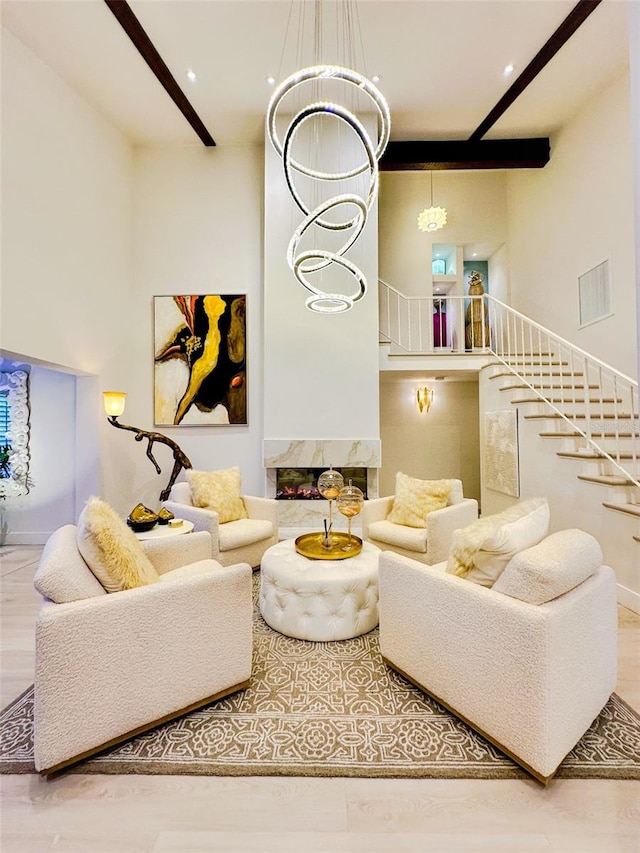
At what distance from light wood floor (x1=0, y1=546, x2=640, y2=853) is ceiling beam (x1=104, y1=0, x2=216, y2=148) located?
5474 millimetres

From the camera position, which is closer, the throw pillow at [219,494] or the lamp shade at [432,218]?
the throw pillow at [219,494]

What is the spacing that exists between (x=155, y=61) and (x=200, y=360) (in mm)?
3116

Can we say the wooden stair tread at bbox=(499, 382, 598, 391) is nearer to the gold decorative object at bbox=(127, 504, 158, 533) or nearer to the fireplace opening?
the fireplace opening

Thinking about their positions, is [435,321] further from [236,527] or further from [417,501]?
[236,527]

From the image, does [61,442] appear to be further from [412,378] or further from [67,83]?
[412,378]

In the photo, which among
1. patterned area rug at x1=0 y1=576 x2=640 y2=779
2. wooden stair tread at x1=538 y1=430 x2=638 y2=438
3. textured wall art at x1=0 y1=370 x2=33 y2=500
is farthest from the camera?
textured wall art at x1=0 y1=370 x2=33 y2=500

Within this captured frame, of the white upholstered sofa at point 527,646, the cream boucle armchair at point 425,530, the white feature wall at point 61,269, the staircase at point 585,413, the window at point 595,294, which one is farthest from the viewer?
the window at point 595,294

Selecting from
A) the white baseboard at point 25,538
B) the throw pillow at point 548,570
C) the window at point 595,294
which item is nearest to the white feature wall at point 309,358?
the window at point 595,294

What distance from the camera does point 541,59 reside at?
13.4 feet

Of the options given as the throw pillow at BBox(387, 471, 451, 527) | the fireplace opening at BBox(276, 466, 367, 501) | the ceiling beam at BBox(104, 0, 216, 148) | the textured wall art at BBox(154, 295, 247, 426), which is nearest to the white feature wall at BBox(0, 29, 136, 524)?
the textured wall art at BBox(154, 295, 247, 426)

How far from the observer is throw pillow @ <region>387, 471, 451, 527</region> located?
3449 millimetres

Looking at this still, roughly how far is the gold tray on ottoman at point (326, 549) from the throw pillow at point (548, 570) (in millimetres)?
1173

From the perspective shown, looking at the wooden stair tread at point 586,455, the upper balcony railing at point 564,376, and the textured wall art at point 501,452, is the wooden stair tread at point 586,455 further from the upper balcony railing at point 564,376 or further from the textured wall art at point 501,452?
the textured wall art at point 501,452

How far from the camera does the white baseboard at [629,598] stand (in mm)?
2928
